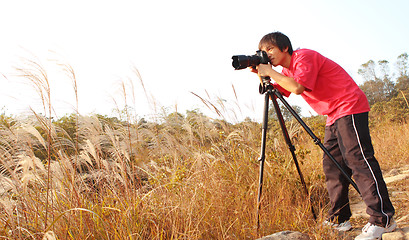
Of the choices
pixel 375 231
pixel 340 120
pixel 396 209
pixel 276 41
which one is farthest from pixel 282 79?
pixel 396 209

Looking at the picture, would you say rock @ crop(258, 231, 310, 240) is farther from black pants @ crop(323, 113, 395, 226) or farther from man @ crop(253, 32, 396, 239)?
black pants @ crop(323, 113, 395, 226)

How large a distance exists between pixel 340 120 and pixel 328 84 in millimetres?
326

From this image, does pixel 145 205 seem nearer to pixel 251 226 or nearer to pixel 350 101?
pixel 251 226

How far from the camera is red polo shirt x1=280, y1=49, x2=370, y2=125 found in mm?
2348

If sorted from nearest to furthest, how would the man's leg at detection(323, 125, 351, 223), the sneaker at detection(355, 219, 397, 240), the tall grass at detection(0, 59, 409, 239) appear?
the tall grass at detection(0, 59, 409, 239)
the sneaker at detection(355, 219, 397, 240)
the man's leg at detection(323, 125, 351, 223)

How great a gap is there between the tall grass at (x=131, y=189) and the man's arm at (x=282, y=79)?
929mm

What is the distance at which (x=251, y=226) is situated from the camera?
7.87 feet

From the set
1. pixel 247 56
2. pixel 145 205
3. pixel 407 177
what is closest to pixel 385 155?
pixel 407 177

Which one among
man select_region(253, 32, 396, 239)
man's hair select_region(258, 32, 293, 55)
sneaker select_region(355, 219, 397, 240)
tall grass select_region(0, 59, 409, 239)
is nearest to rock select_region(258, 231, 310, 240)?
tall grass select_region(0, 59, 409, 239)

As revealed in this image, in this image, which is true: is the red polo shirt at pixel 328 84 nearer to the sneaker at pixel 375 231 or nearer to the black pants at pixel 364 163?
the black pants at pixel 364 163

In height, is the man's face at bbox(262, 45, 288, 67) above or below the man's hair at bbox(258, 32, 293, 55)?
below

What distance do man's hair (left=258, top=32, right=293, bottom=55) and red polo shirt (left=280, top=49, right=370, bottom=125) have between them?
0.39 ft

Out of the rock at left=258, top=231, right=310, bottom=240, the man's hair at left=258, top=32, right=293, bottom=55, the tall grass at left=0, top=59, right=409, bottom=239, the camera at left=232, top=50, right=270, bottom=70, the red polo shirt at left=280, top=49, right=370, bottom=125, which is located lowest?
the rock at left=258, top=231, right=310, bottom=240

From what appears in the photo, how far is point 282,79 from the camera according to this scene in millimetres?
2301
